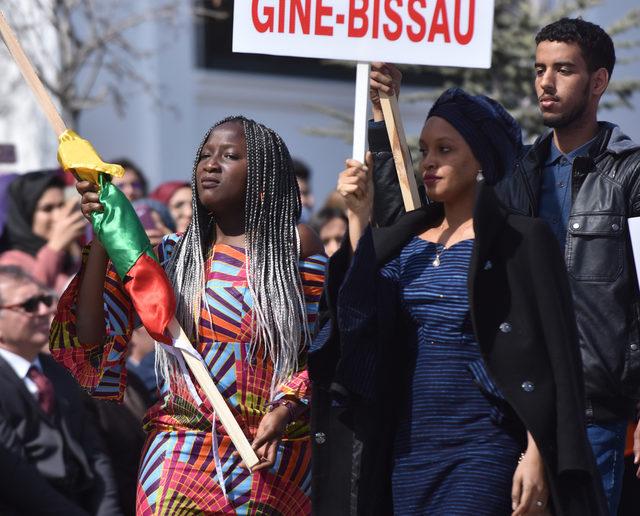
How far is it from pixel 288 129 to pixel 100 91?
2.88 meters

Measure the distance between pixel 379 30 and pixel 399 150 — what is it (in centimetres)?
39

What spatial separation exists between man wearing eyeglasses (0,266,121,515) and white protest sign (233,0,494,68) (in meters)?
2.38

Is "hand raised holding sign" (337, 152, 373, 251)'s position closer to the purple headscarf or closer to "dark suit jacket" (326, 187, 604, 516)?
"dark suit jacket" (326, 187, 604, 516)

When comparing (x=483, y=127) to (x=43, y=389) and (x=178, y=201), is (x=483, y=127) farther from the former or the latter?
(x=178, y=201)

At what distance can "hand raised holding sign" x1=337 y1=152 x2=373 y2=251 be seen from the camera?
399cm

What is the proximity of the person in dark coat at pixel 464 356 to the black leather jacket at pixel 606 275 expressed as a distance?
617mm

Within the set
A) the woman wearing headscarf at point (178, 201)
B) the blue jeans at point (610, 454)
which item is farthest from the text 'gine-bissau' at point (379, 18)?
the woman wearing headscarf at point (178, 201)

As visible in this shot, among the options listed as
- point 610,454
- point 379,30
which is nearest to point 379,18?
point 379,30

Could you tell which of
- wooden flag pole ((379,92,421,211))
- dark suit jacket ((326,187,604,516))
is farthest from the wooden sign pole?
dark suit jacket ((326,187,604,516))

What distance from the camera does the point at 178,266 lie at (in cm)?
466

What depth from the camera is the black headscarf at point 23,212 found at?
341 inches

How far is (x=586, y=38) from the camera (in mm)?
4945

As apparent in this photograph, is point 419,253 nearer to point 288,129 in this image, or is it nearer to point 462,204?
point 462,204

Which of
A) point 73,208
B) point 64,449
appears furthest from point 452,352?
point 73,208
